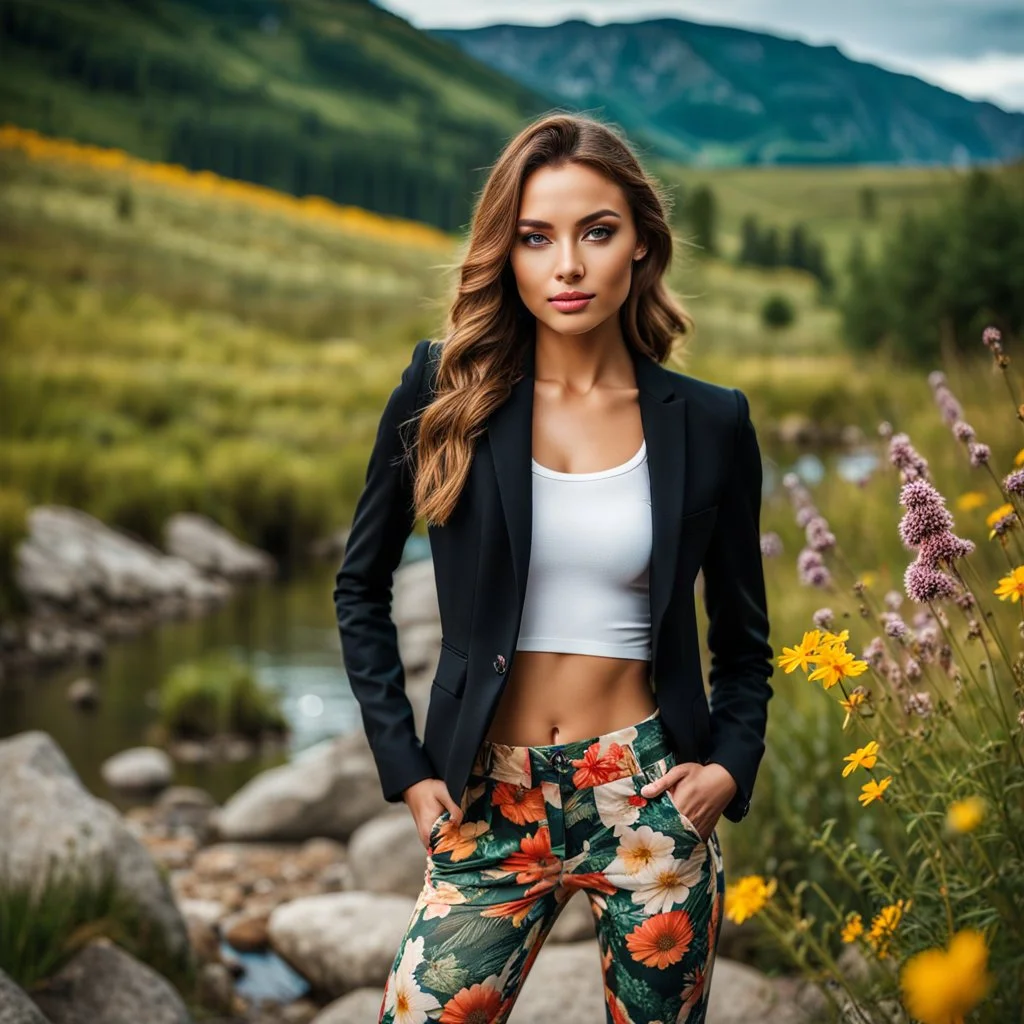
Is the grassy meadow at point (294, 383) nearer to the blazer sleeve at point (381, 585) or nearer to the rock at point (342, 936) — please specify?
the blazer sleeve at point (381, 585)

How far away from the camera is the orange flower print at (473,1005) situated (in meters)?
1.73

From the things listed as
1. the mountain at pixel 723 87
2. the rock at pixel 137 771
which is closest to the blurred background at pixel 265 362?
the rock at pixel 137 771

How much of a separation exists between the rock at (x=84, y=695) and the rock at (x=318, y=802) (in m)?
2.52

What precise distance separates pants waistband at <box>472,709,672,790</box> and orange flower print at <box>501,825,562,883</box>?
78 millimetres

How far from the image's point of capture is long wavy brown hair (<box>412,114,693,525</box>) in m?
1.90

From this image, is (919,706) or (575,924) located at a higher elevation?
(919,706)

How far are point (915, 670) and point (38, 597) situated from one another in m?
9.55

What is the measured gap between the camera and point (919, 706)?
1970 mm

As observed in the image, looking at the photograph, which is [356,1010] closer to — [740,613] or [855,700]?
[740,613]

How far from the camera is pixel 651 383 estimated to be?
2016mm

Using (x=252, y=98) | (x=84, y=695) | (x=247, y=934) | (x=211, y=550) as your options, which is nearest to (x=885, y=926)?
(x=247, y=934)

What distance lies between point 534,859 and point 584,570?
0.43 m

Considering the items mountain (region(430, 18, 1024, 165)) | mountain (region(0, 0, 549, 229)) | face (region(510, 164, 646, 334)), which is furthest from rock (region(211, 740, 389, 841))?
mountain (region(430, 18, 1024, 165))

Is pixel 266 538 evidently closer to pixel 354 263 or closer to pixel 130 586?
pixel 130 586
